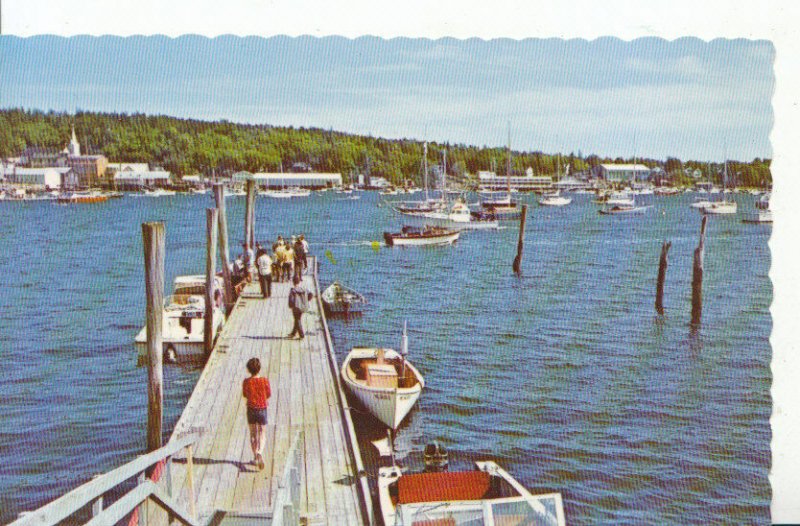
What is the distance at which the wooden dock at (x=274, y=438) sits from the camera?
29.7ft

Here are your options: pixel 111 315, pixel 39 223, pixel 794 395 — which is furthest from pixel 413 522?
pixel 39 223

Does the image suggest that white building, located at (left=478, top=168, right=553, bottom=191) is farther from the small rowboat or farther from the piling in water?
the piling in water

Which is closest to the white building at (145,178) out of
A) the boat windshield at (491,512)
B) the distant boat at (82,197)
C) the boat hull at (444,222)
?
the boat hull at (444,222)

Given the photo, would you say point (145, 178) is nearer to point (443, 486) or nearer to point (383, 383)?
point (383, 383)

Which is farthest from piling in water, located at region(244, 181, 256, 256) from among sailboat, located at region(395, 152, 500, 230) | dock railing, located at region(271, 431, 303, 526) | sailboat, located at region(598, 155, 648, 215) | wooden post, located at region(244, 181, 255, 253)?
sailboat, located at region(598, 155, 648, 215)

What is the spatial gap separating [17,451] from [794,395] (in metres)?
15.1

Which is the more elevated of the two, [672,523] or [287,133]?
[287,133]

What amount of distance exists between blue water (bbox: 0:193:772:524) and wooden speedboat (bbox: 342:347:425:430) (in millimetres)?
950

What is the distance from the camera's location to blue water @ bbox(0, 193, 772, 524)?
1516 cm

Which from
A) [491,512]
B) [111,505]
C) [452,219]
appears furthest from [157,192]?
[111,505]

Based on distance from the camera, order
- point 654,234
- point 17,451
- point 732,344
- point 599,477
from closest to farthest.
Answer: point 599,477
point 17,451
point 732,344
point 654,234

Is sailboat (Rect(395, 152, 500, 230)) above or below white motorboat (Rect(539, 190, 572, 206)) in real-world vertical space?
below

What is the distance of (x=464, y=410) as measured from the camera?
1905 cm

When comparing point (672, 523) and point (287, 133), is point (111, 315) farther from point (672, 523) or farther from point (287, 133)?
point (672, 523)
